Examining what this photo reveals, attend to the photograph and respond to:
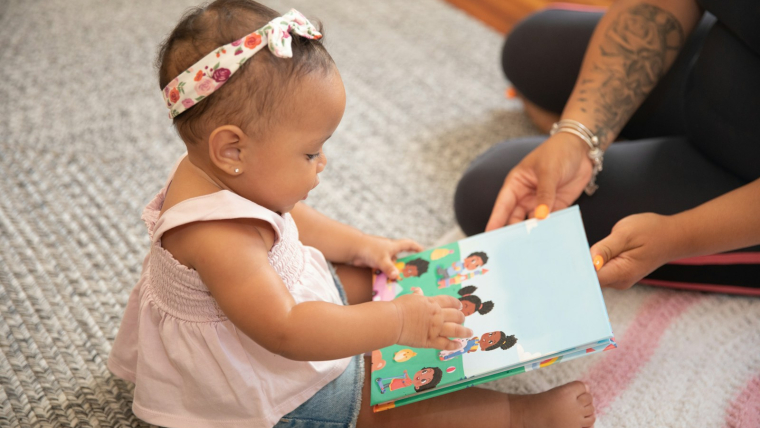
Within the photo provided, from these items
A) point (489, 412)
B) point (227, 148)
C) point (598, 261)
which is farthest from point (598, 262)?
point (227, 148)

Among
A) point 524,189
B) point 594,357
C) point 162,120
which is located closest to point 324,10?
point 162,120

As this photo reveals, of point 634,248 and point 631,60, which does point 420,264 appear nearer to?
point 634,248

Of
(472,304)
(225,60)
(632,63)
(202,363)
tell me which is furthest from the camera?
Result: (632,63)

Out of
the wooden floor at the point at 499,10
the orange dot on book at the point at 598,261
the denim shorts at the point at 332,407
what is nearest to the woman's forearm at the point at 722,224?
the orange dot on book at the point at 598,261

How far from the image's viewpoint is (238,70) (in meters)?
0.60

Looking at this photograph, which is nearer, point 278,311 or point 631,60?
point 278,311

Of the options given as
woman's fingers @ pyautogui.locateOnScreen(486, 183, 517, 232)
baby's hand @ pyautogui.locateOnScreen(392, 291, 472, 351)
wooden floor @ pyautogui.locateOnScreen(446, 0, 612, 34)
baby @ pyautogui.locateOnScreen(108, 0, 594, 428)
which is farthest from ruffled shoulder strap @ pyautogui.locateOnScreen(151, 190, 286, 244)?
wooden floor @ pyautogui.locateOnScreen(446, 0, 612, 34)

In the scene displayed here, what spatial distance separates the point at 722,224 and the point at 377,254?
487 mm

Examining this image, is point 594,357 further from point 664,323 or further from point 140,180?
point 140,180

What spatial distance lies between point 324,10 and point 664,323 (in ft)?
3.90

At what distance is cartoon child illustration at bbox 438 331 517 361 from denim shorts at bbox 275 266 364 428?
0.12 metres

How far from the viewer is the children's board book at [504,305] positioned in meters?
0.73

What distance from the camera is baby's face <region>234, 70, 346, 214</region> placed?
0.62 m

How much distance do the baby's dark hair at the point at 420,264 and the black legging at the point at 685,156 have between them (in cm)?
18
